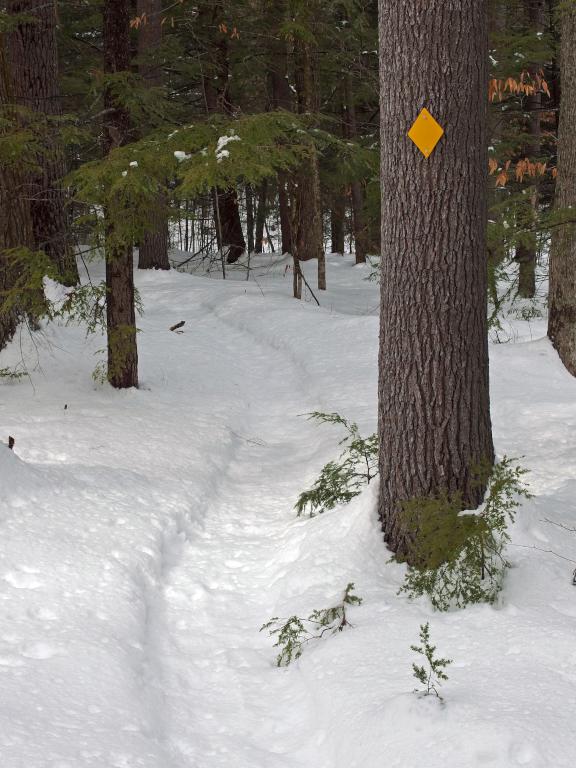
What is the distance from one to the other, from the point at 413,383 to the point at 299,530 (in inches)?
66.8

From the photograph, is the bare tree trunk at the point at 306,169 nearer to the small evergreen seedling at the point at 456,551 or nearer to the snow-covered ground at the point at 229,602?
the snow-covered ground at the point at 229,602

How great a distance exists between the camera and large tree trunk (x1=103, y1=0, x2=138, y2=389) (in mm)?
8367

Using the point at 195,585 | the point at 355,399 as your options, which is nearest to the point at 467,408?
the point at 195,585

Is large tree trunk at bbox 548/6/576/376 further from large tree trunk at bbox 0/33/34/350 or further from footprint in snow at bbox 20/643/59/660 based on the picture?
footprint in snow at bbox 20/643/59/660

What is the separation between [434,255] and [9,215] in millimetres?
5824

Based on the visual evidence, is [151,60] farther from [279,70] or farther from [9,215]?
[9,215]

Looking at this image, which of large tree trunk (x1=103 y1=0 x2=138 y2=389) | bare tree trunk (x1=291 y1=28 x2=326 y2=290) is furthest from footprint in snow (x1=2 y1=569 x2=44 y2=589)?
bare tree trunk (x1=291 y1=28 x2=326 y2=290)

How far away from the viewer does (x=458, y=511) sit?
4664 mm

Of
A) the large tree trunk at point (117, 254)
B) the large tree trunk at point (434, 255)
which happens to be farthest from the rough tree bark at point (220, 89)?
the large tree trunk at point (434, 255)

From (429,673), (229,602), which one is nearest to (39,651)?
(229,602)

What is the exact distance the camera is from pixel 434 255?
15.3 feet

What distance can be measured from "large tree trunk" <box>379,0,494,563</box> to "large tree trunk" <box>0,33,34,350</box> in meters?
4.47

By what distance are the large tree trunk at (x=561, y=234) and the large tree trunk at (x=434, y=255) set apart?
4576 millimetres

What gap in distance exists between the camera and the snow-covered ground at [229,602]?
10.6ft
